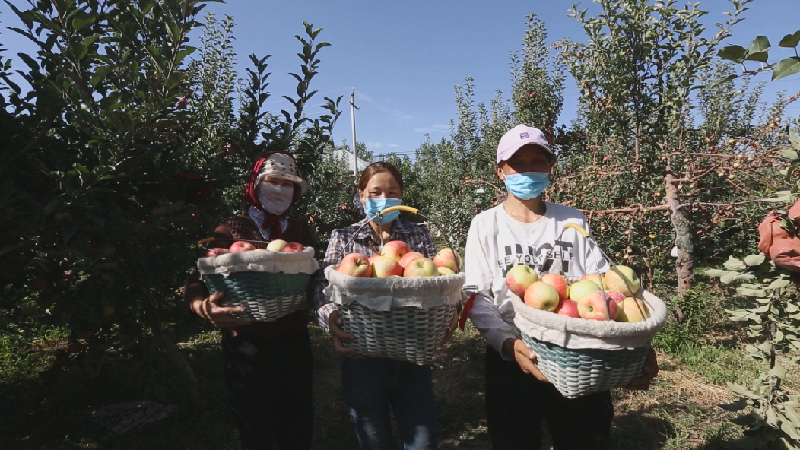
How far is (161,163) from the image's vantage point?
253 cm

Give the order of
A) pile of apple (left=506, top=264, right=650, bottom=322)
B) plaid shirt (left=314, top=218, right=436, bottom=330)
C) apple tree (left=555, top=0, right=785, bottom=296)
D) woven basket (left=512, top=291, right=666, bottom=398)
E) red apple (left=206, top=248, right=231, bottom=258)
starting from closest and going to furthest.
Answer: woven basket (left=512, top=291, right=666, bottom=398), pile of apple (left=506, top=264, right=650, bottom=322), red apple (left=206, top=248, right=231, bottom=258), plaid shirt (left=314, top=218, right=436, bottom=330), apple tree (left=555, top=0, right=785, bottom=296)

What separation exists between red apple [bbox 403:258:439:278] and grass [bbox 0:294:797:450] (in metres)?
1.95

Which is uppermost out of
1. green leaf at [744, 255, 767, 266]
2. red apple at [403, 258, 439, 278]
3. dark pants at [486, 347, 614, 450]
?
red apple at [403, 258, 439, 278]

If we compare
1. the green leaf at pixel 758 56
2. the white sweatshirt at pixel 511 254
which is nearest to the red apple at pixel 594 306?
the white sweatshirt at pixel 511 254

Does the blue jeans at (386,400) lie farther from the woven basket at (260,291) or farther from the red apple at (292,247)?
the red apple at (292,247)

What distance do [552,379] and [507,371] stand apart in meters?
0.34

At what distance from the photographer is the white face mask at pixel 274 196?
197 cm

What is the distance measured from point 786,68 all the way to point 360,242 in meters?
1.49

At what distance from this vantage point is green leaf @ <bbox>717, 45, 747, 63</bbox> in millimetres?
898

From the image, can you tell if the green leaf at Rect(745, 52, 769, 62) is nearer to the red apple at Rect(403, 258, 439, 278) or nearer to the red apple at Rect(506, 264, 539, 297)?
the red apple at Rect(506, 264, 539, 297)


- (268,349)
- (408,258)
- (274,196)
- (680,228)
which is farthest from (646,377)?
(680,228)

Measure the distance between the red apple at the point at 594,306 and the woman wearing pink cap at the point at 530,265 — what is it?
0.28 metres

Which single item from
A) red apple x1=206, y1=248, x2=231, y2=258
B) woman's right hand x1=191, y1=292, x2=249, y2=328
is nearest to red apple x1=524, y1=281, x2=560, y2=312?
woman's right hand x1=191, y1=292, x2=249, y2=328

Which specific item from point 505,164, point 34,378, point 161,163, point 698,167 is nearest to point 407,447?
point 505,164
